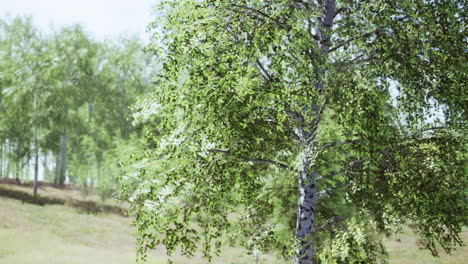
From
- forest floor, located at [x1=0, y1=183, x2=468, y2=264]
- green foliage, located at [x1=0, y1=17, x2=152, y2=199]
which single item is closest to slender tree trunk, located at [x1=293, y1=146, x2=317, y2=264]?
forest floor, located at [x1=0, y1=183, x2=468, y2=264]

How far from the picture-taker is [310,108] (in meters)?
6.92

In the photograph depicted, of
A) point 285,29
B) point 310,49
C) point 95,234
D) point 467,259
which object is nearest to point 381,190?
point 310,49

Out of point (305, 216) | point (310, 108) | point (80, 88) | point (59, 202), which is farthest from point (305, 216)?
point (80, 88)

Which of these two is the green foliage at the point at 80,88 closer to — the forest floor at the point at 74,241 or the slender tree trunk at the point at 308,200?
the forest floor at the point at 74,241

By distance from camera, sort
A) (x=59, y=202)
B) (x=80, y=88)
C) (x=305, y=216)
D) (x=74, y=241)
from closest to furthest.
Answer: (x=305, y=216) → (x=74, y=241) → (x=59, y=202) → (x=80, y=88)

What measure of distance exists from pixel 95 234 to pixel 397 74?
18.8m

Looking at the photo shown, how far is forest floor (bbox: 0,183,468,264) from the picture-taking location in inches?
615

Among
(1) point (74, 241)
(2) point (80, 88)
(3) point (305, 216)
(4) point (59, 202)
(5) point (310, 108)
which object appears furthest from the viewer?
(2) point (80, 88)

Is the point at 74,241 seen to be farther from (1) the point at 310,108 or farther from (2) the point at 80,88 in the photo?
(2) the point at 80,88

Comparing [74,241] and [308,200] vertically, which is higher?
Result: [308,200]

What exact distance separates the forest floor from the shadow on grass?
33 cm

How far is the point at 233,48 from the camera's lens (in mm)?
6336

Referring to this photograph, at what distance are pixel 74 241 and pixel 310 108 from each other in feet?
52.6

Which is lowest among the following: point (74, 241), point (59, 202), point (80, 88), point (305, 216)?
point (74, 241)
